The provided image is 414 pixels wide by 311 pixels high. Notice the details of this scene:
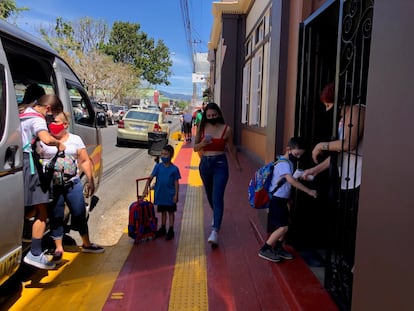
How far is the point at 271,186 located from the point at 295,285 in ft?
3.08

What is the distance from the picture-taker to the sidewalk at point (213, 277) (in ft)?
10.2

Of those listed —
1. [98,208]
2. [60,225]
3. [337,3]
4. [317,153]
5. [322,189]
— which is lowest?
[98,208]

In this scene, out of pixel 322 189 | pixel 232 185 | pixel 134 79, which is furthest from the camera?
pixel 134 79

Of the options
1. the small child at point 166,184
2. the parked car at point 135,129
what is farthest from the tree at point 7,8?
the small child at point 166,184

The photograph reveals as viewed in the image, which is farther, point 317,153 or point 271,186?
point 271,186

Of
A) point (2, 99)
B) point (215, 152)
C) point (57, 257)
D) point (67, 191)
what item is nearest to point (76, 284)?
point (57, 257)

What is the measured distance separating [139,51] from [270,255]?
2045 inches

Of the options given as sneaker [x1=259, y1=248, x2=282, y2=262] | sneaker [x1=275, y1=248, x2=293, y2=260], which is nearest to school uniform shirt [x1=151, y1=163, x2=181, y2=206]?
sneaker [x1=259, y1=248, x2=282, y2=262]

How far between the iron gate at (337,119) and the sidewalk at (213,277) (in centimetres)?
35

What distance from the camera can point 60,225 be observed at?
152 inches

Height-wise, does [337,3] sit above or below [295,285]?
above

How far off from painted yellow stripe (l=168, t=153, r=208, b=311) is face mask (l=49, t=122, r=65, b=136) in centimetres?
180

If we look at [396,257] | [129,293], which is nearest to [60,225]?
[129,293]

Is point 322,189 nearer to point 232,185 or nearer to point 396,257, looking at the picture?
point 396,257
